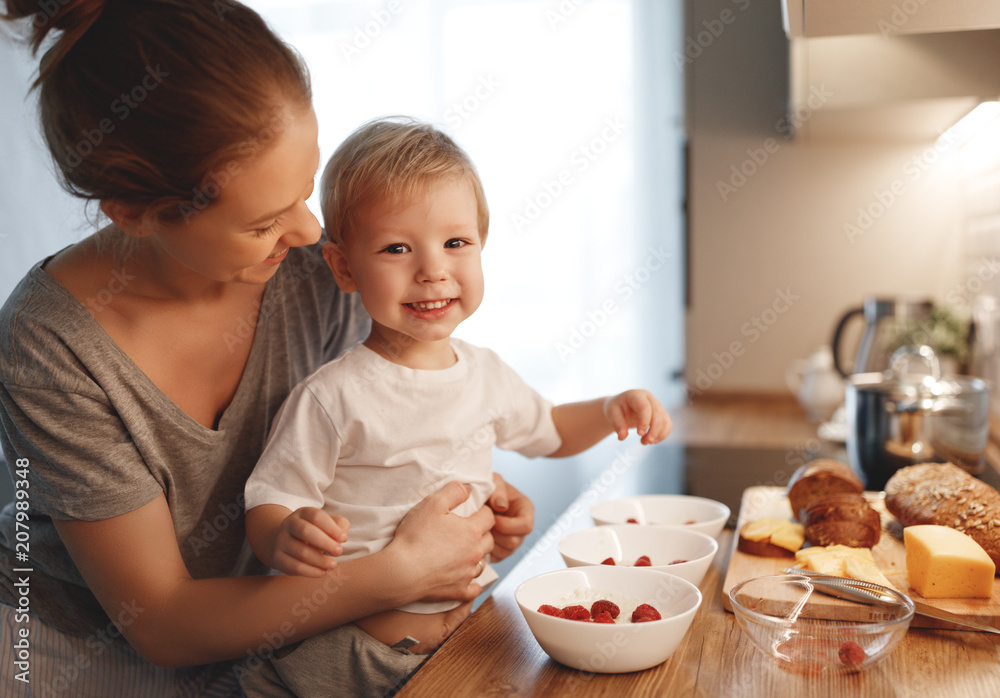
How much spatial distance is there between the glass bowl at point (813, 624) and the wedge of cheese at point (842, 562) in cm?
6

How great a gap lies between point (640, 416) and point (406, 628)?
1.23 ft

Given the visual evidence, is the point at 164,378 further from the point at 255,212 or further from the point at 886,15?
the point at 886,15

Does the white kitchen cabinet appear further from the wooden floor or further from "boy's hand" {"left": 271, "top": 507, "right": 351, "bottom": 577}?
the wooden floor

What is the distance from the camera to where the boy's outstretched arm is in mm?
998

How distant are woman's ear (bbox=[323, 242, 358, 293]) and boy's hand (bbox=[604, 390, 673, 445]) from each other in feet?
1.18

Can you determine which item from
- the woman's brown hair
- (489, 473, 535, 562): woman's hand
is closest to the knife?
(489, 473, 535, 562): woman's hand

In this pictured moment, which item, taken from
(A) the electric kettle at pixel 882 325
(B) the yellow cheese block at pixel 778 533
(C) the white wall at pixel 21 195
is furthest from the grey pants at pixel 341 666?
(A) the electric kettle at pixel 882 325

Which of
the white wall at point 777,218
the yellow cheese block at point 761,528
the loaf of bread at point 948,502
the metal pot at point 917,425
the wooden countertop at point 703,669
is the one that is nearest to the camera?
the wooden countertop at point 703,669

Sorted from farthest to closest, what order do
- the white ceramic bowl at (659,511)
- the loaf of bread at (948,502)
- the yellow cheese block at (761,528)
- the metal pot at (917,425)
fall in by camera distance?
1. the metal pot at (917,425)
2. the white ceramic bowl at (659,511)
3. the yellow cheese block at (761,528)
4. the loaf of bread at (948,502)

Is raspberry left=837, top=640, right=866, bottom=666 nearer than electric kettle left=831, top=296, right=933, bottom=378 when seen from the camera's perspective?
Yes

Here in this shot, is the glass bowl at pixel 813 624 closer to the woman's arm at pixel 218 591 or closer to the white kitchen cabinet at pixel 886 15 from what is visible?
the woman's arm at pixel 218 591

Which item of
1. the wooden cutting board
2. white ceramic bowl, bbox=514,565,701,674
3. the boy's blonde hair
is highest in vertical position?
the boy's blonde hair

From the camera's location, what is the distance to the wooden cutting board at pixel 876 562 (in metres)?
0.83

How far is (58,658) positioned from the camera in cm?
99
